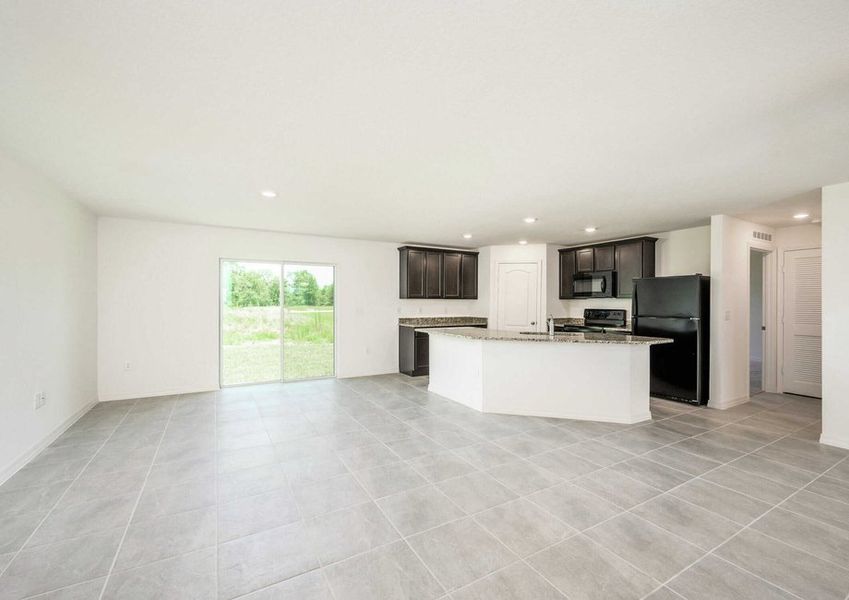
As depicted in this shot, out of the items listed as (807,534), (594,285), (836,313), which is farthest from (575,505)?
(594,285)

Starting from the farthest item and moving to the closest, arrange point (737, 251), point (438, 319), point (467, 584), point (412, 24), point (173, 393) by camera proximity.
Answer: point (438, 319) < point (173, 393) < point (737, 251) < point (467, 584) < point (412, 24)

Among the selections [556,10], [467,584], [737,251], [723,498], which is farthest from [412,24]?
[737,251]

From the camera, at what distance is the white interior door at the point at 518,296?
21.9 feet

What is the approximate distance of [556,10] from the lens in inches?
52.2

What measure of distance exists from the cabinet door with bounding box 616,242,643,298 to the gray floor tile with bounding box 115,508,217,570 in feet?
19.0

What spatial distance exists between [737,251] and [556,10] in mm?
4854

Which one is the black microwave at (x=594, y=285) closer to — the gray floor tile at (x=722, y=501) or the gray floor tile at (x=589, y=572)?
the gray floor tile at (x=722, y=501)

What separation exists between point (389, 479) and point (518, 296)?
482 cm

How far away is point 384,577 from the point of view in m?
1.70

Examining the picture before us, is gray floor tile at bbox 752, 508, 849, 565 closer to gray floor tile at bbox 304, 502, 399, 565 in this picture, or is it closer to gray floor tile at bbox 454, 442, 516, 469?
gray floor tile at bbox 454, 442, 516, 469

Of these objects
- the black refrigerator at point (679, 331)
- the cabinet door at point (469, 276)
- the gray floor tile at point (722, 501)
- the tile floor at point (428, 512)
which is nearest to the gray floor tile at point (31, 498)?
the tile floor at point (428, 512)

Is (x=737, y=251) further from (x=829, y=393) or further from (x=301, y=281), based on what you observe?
(x=301, y=281)

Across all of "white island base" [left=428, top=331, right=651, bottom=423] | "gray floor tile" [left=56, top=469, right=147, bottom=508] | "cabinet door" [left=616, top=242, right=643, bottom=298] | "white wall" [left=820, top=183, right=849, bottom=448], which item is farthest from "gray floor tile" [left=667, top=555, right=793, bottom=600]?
"cabinet door" [left=616, top=242, right=643, bottom=298]

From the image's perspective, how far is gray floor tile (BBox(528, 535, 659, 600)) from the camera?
1603 mm
